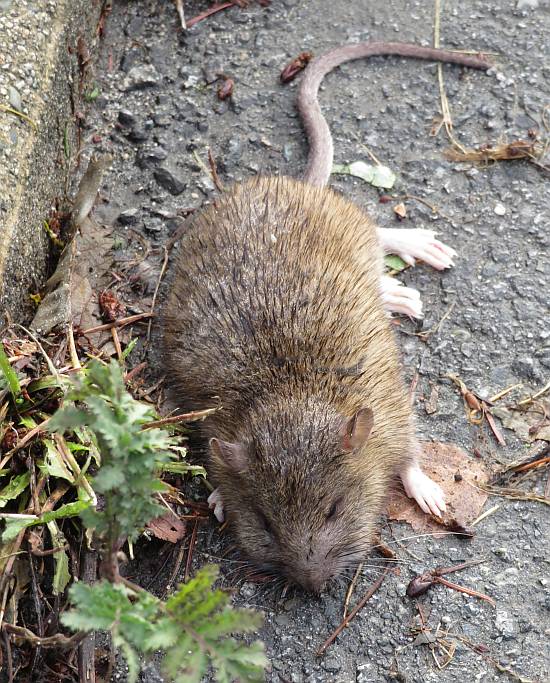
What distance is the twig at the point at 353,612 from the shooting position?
3.92 m

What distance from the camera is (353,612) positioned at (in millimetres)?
4016

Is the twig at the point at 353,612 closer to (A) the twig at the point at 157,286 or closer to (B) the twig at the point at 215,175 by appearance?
(A) the twig at the point at 157,286

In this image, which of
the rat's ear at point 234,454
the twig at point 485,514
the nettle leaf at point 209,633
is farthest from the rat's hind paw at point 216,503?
the nettle leaf at point 209,633

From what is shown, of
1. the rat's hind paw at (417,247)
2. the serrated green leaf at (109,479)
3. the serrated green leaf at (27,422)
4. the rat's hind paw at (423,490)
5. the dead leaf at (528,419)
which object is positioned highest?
the serrated green leaf at (109,479)

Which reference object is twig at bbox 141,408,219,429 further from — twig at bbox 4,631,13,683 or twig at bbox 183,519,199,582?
twig at bbox 4,631,13,683

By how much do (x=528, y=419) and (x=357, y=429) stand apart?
1.22m

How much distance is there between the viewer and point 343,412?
166 inches

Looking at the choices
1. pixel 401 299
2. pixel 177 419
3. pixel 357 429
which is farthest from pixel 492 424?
pixel 177 419

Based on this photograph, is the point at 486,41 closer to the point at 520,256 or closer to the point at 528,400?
the point at 520,256

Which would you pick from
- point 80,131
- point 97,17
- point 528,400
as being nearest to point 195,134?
point 80,131

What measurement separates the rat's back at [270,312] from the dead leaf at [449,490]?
45cm

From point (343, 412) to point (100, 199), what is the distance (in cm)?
228

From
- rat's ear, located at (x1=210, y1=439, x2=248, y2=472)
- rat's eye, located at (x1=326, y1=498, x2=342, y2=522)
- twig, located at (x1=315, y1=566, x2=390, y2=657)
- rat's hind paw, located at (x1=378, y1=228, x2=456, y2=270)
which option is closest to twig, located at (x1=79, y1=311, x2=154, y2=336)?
rat's ear, located at (x1=210, y1=439, x2=248, y2=472)

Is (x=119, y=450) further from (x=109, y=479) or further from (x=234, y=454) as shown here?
(x=234, y=454)
